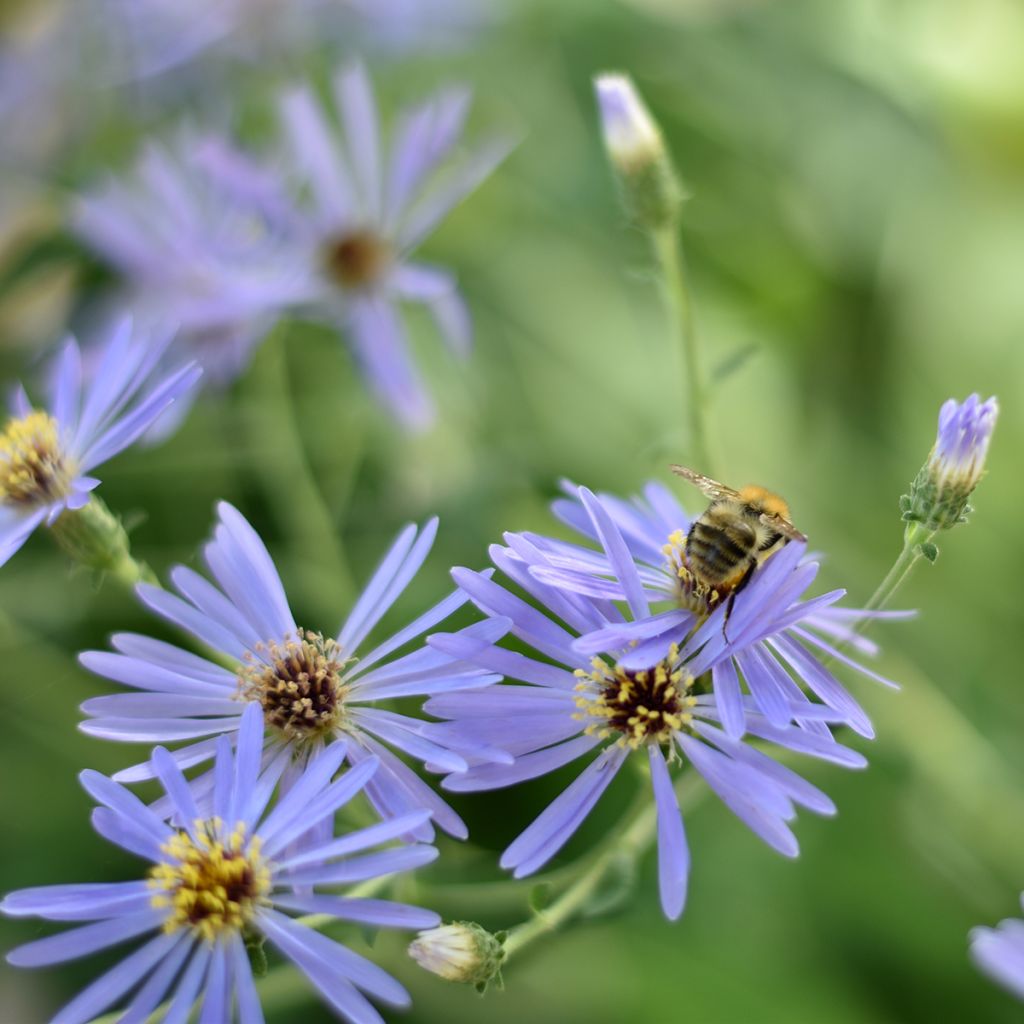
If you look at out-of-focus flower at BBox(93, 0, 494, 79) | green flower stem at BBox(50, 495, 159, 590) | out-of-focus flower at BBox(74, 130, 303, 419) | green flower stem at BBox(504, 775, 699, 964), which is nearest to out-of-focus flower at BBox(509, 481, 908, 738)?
green flower stem at BBox(504, 775, 699, 964)

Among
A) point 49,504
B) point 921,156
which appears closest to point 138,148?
→ point 49,504

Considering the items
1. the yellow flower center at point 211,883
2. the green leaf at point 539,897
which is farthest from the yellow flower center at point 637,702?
the yellow flower center at point 211,883

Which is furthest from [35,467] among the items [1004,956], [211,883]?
[1004,956]

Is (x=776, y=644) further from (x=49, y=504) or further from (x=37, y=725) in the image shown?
(x=37, y=725)

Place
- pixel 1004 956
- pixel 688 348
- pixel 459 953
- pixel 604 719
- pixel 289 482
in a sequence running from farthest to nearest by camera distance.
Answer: pixel 289 482 < pixel 688 348 < pixel 604 719 < pixel 459 953 < pixel 1004 956

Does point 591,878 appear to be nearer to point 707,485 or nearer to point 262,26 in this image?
point 707,485
